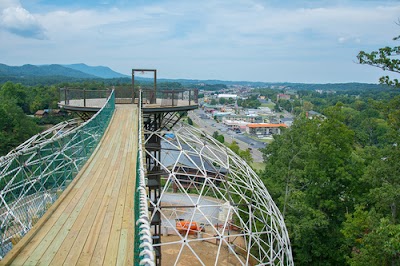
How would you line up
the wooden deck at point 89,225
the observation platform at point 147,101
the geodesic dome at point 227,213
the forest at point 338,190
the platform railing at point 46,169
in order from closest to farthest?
1. the wooden deck at point 89,225
2. the platform railing at point 46,169
3. the geodesic dome at point 227,213
4. the forest at point 338,190
5. the observation platform at point 147,101

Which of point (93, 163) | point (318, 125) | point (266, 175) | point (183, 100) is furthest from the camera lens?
point (266, 175)

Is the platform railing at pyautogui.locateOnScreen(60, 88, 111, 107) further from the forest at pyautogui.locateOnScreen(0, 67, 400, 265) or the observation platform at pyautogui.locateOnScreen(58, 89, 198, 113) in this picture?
the forest at pyautogui.locateOnScreen(0, 67, 400, 265)

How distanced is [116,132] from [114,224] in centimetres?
720

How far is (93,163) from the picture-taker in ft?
29.1

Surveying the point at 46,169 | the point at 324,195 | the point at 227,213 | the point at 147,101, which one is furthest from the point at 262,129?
the point at 46,169

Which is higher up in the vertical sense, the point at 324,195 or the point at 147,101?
the point at 147,101

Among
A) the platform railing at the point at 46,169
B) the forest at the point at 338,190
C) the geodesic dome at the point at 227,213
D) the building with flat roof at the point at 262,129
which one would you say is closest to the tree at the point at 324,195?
the forest at the point at 338,190

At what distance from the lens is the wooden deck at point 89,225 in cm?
443

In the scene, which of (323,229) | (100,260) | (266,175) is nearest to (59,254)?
(100,260)

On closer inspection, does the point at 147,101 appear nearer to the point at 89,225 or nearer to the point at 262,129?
the point at 89,225

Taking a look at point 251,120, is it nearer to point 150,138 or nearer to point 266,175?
point 266,175

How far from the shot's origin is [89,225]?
5.37 m

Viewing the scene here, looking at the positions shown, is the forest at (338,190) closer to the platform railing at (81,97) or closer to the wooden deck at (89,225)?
the wooden deck at (89,225)

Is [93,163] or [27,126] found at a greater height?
[93,163]
